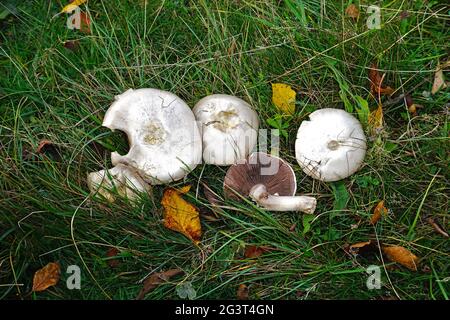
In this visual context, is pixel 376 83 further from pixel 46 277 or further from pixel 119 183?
pixel 46 277

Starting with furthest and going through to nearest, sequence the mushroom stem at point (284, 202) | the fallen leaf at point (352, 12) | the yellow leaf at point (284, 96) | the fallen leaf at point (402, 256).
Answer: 1. the fallen leaf at point (352, 12)
2. the yellow leaf at point (284, 96)
3. the mushroom stem at point (284, 202)
4. the fallen leaf at point (402, 256)

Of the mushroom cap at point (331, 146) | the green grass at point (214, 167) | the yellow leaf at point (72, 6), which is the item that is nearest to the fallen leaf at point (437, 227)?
the green grass at point (214, 167)

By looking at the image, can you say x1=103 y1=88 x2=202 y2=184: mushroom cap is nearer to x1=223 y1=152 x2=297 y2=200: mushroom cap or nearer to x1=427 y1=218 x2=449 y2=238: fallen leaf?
x1=223 y1=152 x2=297 y2=200: mushroom cap

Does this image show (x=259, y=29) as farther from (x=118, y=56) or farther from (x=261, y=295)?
(x=261, y=295)

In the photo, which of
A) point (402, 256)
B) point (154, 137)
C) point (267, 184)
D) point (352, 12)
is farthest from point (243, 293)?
point (352, 12)

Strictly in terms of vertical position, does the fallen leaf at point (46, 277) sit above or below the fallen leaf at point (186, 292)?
above

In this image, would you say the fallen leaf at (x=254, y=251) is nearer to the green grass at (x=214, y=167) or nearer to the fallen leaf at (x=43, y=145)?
the green grass at (x=214, y=167)

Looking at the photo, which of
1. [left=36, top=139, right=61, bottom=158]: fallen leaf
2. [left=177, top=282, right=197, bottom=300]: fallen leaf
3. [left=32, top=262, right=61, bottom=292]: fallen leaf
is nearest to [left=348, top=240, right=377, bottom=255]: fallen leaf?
[left=177, top=282, right=197, bottom=300]: fallen leaf
